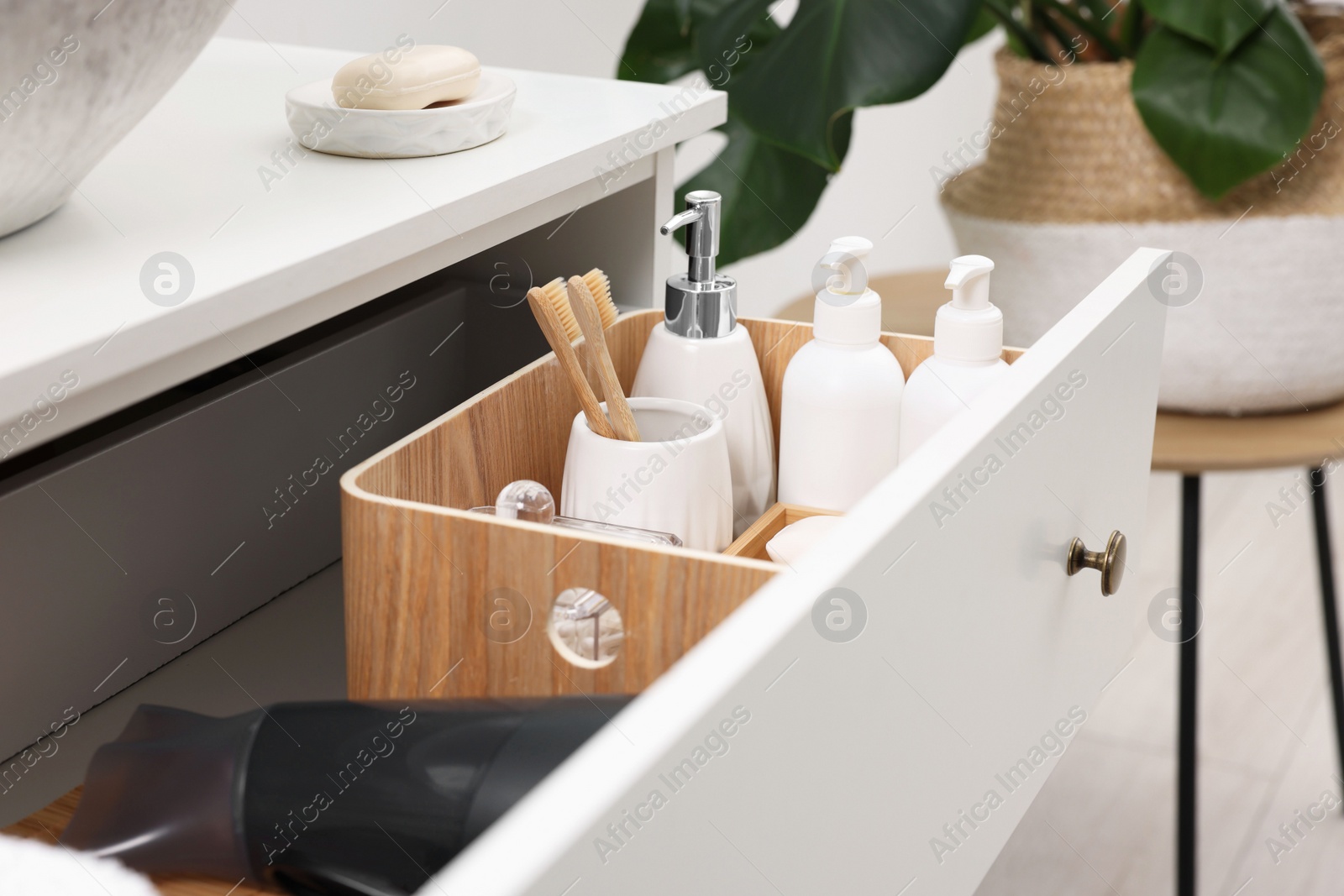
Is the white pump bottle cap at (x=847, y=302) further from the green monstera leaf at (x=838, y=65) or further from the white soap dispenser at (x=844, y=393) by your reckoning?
the green monstera leaf at (x=838, y=65)

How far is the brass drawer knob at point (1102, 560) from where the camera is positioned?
40cm

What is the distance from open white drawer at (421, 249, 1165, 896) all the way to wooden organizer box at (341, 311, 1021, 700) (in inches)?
1.0

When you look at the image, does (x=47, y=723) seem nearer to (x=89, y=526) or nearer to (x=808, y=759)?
(x=89, y=526)

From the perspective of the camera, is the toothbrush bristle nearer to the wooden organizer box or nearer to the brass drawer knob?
the wooden organizer box

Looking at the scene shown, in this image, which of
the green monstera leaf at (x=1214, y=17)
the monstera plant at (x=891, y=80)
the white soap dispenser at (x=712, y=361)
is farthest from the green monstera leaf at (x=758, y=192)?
the white soap dispenser at (x=712, y=361)

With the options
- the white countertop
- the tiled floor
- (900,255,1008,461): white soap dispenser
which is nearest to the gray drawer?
the white countertop

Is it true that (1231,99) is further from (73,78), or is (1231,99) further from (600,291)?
(73,78)

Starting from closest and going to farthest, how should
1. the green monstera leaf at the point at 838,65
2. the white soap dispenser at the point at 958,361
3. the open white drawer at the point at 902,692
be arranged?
the open white drawer at the point at 902,692 → the white soap dispenser at the point at 958,361 → the green monstera leaf at the point at 838,65

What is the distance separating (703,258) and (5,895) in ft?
1.03

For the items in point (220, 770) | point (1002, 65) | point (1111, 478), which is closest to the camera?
point (220, 770)

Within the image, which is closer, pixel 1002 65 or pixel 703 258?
pixel 703 258

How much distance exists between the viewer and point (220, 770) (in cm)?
34

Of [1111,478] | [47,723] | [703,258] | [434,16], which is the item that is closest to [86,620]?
[47,723]

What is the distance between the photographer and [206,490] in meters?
0.52
